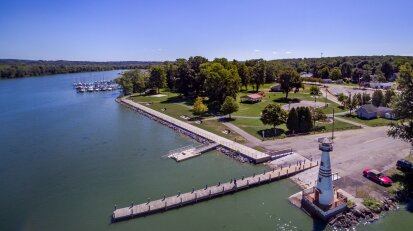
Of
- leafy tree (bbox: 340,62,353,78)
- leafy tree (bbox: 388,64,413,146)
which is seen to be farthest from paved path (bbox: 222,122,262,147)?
leafy tree (bbox: 340,62,353,78)

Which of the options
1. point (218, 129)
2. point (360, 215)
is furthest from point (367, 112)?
point (360, 215)

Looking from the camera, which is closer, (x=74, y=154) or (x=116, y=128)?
(x=74, y=154)

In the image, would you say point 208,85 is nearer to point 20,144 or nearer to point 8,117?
point 20,144

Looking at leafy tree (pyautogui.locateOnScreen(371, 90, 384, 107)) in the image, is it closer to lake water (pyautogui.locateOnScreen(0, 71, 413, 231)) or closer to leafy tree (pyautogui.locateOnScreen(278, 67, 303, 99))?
leafy tree (pyautogui.locateOnScreen(278, 67, 303, 99))

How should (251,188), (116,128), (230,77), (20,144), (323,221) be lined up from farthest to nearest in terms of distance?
(230,77)
(116,128)
(20,144)
(251,188)
(323,221)

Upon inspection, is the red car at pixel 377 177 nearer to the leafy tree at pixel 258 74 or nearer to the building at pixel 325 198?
the building at pixel 325 198

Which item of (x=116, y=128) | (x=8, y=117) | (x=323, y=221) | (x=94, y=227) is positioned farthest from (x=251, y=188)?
(x=8, y=117)
